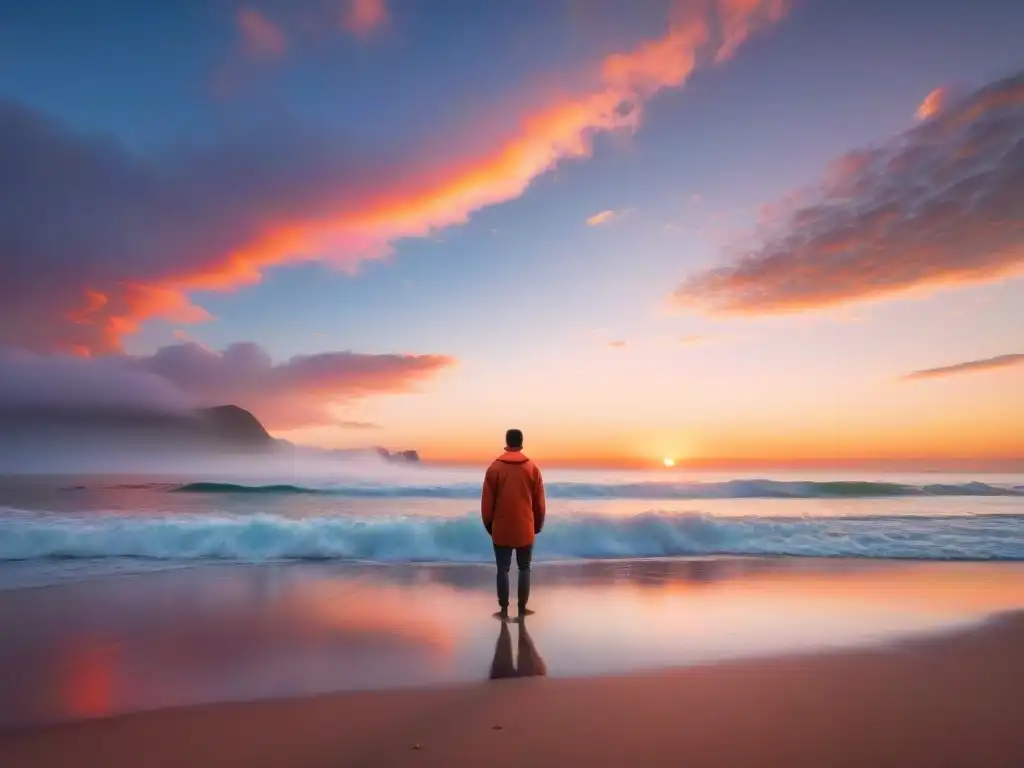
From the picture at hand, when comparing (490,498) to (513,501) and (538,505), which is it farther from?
(538,505)

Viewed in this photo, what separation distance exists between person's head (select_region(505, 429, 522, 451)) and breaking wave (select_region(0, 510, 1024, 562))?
424 cm

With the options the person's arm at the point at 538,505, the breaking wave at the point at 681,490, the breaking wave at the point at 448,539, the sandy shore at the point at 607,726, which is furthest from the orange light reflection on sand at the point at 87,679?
the breaking wave at the point at 681,490

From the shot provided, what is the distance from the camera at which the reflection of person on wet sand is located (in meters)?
4.17

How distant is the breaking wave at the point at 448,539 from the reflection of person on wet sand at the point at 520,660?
485cm

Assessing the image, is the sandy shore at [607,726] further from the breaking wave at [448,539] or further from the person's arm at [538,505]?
the breaking wave at [448,539]

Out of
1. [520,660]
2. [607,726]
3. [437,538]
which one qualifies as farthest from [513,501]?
[437,538]

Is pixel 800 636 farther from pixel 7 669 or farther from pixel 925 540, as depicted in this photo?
pixel 925 540

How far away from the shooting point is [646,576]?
314 inches

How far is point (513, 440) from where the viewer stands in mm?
6250

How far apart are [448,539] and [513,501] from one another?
204 inches

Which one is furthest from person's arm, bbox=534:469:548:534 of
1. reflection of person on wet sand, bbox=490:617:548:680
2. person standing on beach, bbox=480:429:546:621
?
reflection of person on wet sand, bbox=490:617:548:680

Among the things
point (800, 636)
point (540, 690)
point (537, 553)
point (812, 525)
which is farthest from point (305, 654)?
point (812, 525)

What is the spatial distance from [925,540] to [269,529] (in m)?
12.1

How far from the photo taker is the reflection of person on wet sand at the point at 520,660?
4.17 metres
